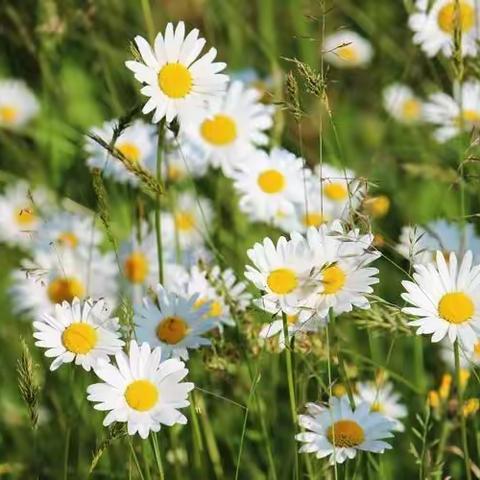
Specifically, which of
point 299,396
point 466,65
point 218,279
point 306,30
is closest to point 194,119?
point 218,279

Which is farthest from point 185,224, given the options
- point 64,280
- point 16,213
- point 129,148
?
point 16,213

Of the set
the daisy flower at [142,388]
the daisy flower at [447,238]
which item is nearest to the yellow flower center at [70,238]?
the daisy flower at [447,238]

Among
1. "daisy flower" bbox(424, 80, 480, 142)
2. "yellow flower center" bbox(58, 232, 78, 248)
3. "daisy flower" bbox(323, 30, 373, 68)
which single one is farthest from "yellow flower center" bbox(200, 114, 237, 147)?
"daisy flower" bbox(323, 30, 373, 68)

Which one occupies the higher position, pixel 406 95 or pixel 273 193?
pixel 406 95

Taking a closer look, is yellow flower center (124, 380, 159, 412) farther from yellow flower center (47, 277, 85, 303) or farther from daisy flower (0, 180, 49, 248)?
daisy flower (0, 180, 49, 248)

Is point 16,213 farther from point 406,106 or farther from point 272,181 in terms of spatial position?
point 406,106

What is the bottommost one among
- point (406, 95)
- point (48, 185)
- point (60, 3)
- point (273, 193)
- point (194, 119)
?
point (194, 119)

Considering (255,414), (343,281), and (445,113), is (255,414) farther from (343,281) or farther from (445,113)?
(445,113)
